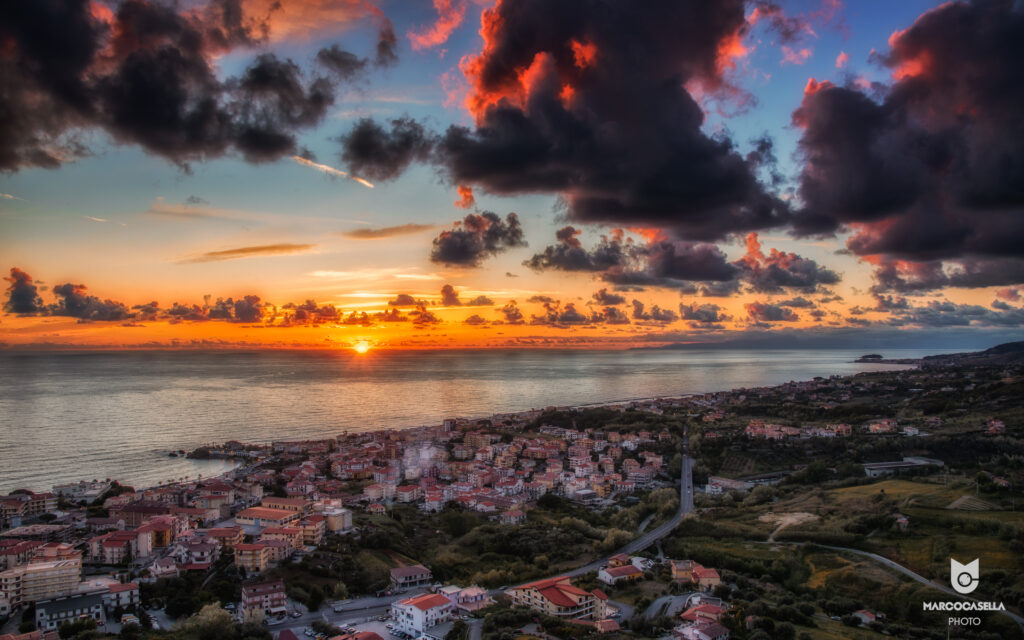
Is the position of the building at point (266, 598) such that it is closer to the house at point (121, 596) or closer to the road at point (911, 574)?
the house at point (121, 596)

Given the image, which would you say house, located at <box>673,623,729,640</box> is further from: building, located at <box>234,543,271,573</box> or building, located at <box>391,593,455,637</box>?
building, located at <box>234,543,271,573</box>

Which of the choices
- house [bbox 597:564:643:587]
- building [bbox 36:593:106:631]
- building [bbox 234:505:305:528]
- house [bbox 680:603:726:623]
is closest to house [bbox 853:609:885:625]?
house [bbox 680:603:726:623]

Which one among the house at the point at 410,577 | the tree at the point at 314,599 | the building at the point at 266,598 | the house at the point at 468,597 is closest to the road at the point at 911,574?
the house at the point at 468,597

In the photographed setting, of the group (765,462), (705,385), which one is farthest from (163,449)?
(705,385)

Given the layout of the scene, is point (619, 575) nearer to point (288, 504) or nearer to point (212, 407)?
point (288, 504)

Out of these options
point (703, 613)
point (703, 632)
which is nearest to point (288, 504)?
Result: point (703, 613)
